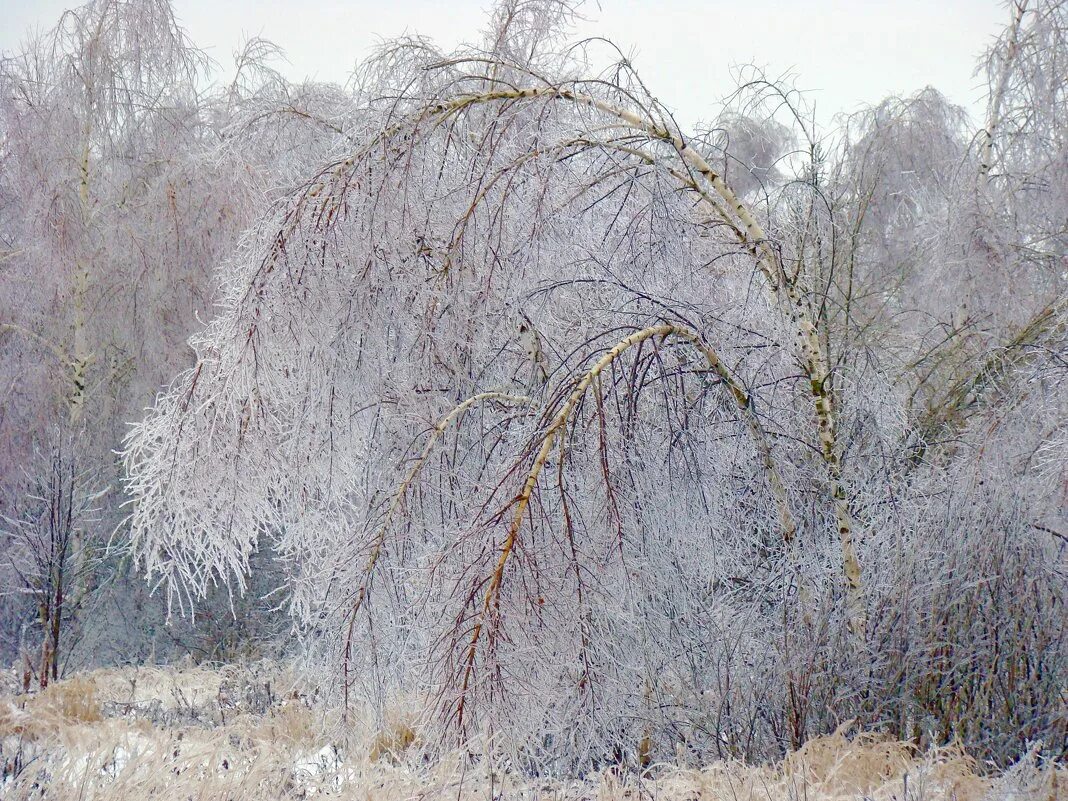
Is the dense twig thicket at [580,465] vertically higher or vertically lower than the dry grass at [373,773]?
higher

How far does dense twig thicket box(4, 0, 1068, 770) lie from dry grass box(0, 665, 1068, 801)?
0.23 m

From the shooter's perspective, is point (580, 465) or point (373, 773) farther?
point (373, 773)

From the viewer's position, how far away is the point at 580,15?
17.6ft

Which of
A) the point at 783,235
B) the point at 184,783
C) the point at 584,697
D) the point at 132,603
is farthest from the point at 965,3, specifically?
the point at 132,603

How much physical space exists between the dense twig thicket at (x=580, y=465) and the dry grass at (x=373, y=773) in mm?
232

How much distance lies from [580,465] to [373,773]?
152cm

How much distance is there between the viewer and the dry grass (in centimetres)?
332

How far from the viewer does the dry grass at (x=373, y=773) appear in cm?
332

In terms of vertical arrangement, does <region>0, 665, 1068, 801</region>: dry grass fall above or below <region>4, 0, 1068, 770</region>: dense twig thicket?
below

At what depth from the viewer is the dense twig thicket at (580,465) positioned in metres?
3.32

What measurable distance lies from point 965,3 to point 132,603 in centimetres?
894

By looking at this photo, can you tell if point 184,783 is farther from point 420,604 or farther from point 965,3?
point 965,3

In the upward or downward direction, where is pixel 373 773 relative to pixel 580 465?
downward

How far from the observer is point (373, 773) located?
3.90 meters
